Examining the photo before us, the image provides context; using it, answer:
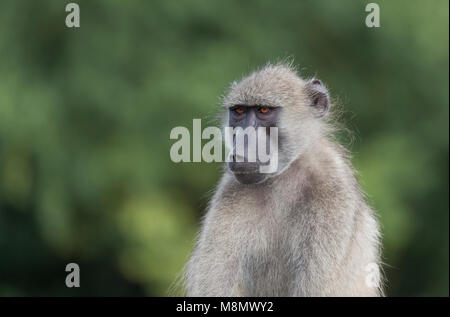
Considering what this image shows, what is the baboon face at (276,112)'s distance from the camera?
6598 millimetres

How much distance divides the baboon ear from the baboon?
1.43 ft

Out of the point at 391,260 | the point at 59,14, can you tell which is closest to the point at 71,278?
the point at 59,14

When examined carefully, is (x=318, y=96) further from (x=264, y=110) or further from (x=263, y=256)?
(x=263, y=256)

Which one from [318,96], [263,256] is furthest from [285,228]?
[318,96]

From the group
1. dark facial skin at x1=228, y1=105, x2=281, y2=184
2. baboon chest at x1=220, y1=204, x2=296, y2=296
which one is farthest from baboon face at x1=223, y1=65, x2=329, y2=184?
baboon chest at x1=220, y1=204, x2=296, y2=296

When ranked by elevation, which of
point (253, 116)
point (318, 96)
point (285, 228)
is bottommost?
point (285, 228)

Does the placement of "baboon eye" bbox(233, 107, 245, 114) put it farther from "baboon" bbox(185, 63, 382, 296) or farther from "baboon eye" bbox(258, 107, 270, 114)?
"baboon eye" bbox(258, 107, 270, 114)

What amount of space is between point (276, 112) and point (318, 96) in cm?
52

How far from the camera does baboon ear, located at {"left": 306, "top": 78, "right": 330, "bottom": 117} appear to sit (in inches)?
283

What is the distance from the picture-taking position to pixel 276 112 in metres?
6.90

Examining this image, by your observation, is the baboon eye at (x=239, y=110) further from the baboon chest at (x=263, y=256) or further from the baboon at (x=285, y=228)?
the baboon chest at (x=263, y=256)

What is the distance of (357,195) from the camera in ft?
21.6
